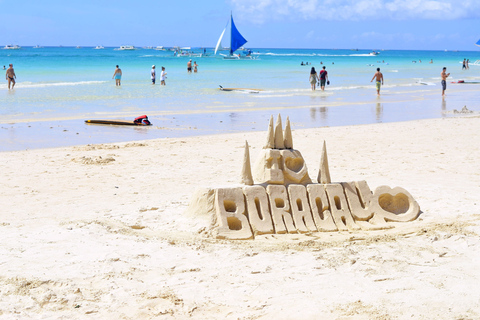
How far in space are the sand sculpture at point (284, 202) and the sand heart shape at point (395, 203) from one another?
0.7 inches

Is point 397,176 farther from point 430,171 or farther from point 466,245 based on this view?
point 466,245

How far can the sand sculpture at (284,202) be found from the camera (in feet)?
22.4

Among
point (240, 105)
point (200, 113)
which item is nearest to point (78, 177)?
point (200, 113)

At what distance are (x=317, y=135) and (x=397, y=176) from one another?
16.1 feet

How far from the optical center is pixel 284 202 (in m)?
7.03

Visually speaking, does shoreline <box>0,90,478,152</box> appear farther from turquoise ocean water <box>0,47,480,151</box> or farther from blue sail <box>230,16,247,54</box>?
blue sail <box>230,16,247,54</box>

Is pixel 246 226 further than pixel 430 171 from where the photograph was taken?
No

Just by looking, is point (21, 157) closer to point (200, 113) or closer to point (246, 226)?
point (246, 226)

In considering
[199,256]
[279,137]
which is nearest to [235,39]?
[279,137]

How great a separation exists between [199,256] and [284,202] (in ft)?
5.10

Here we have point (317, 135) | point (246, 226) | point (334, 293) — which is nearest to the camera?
point (334, 293)

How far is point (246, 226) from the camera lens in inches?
266

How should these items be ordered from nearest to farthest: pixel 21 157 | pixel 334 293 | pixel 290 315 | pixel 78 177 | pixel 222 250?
pixel 290 315 → pixel 334 293 → pixel 222 250 → pixel 78 177 → pixel 21 157

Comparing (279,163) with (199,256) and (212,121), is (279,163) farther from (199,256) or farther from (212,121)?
(212,121)
